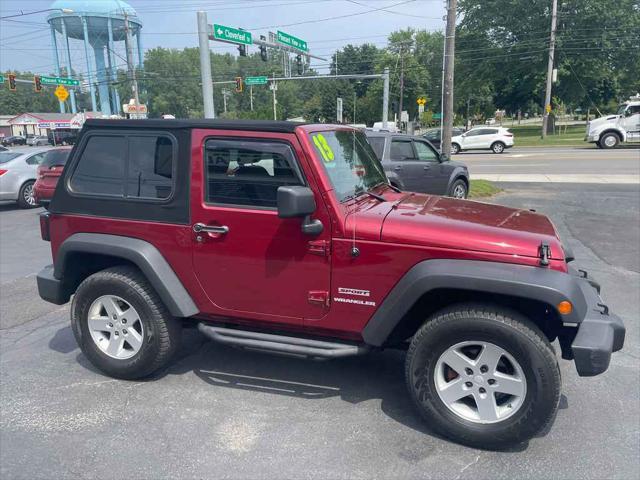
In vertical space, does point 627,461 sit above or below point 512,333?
below

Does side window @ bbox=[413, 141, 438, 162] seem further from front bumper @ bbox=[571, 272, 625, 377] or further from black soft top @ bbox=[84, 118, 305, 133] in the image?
front bumper @ bbox=[571, 272, 625, 377]

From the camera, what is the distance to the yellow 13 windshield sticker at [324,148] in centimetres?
348

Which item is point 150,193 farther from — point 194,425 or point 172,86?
point 172,86

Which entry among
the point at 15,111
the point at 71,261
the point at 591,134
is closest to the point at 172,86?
the point at 15,111

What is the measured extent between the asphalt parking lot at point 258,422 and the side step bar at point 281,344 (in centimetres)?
46

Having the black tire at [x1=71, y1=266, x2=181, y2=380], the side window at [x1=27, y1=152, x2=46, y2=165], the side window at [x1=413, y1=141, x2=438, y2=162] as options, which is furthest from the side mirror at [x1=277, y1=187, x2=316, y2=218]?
the side window at [x1=27, y1=152, x2=46, y2=165]

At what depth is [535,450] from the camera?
3.08 metres

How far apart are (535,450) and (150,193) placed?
3.08m

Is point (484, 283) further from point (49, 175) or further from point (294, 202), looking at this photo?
point (49, 175)

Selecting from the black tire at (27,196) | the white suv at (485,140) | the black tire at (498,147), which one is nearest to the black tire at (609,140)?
the white suv at (485,140)

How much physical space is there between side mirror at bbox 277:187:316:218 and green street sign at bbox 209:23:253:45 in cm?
1479

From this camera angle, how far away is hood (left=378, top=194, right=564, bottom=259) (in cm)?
304

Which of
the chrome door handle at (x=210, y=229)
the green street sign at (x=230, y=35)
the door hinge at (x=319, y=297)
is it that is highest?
the green street sign at (x=230, y=35)

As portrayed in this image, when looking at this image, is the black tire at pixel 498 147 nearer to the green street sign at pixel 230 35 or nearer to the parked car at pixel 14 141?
the green street sign at pixel 230 35
